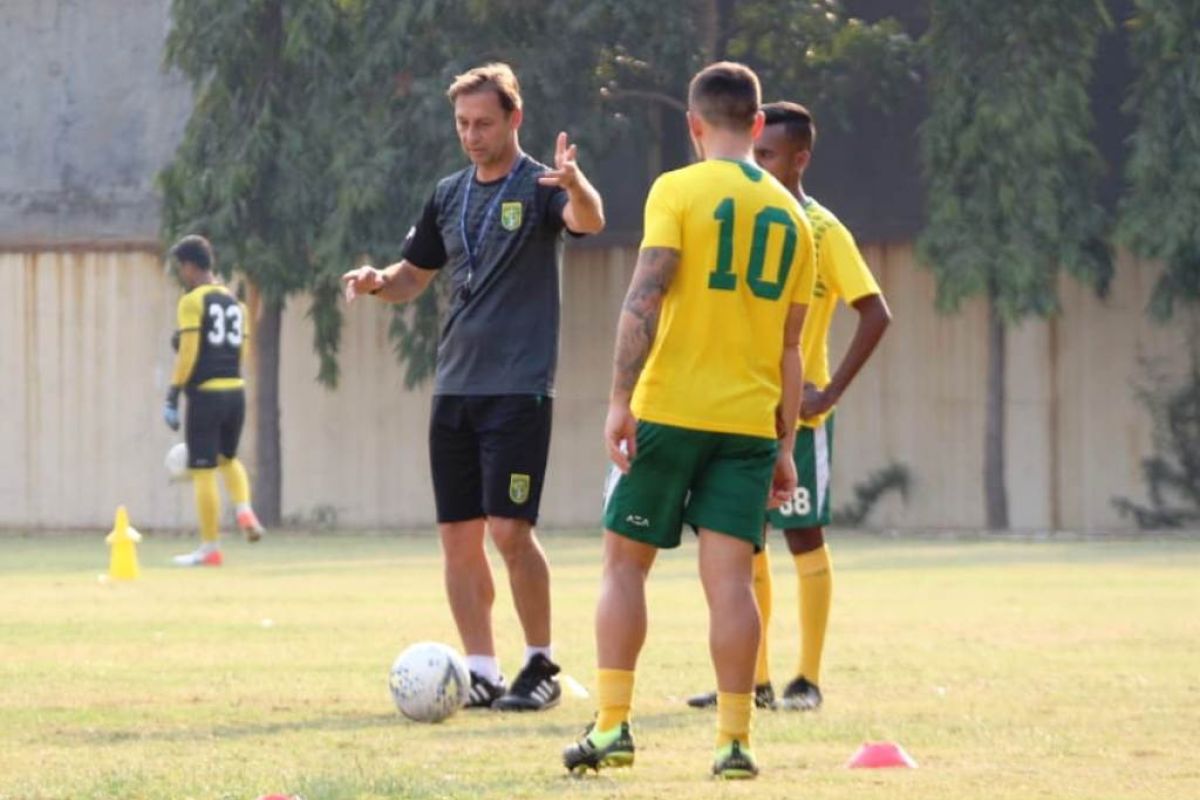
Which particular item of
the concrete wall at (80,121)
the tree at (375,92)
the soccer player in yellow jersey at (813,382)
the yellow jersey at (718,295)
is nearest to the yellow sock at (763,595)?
the soccer player in yellow jersey at (813,382)

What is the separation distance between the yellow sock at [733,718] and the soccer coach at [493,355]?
7.34 ft

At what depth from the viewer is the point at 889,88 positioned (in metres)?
26.7

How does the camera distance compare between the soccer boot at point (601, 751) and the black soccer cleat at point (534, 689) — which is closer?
the soccer boot at point (601, 751)

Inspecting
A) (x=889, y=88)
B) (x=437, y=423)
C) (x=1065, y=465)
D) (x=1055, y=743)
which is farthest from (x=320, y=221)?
(x=1055, y=743)

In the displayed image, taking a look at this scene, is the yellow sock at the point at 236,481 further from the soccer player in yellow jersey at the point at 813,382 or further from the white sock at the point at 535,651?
the soccer player in yellow jersey at the point at 813,382

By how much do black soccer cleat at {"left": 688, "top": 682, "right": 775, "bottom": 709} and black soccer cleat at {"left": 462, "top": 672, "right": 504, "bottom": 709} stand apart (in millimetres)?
725

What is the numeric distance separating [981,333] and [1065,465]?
61.6 inches

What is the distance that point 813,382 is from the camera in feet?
31.2

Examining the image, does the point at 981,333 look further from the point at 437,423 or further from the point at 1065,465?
the point at 437,423

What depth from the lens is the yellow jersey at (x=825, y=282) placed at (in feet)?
30.7

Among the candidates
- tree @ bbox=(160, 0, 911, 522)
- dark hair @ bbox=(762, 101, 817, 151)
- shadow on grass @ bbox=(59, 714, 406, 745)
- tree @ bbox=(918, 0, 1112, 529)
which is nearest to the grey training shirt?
dark hair @ bbox=(762, 101, 817, 151)

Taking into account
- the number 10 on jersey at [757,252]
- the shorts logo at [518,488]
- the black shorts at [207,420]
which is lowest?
the shorts logo at [518,488]

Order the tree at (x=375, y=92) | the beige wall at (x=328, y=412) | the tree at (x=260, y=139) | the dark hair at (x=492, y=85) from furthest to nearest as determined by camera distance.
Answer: the beige wall at (x=328, y=412) < the tree at (x=260, y=139) < the tree at (x=375, y=92) < the dark hair at (x=492, y=85)

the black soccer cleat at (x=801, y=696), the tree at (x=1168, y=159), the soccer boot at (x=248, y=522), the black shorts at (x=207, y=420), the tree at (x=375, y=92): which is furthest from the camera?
the tree at (x=375, y=92)
